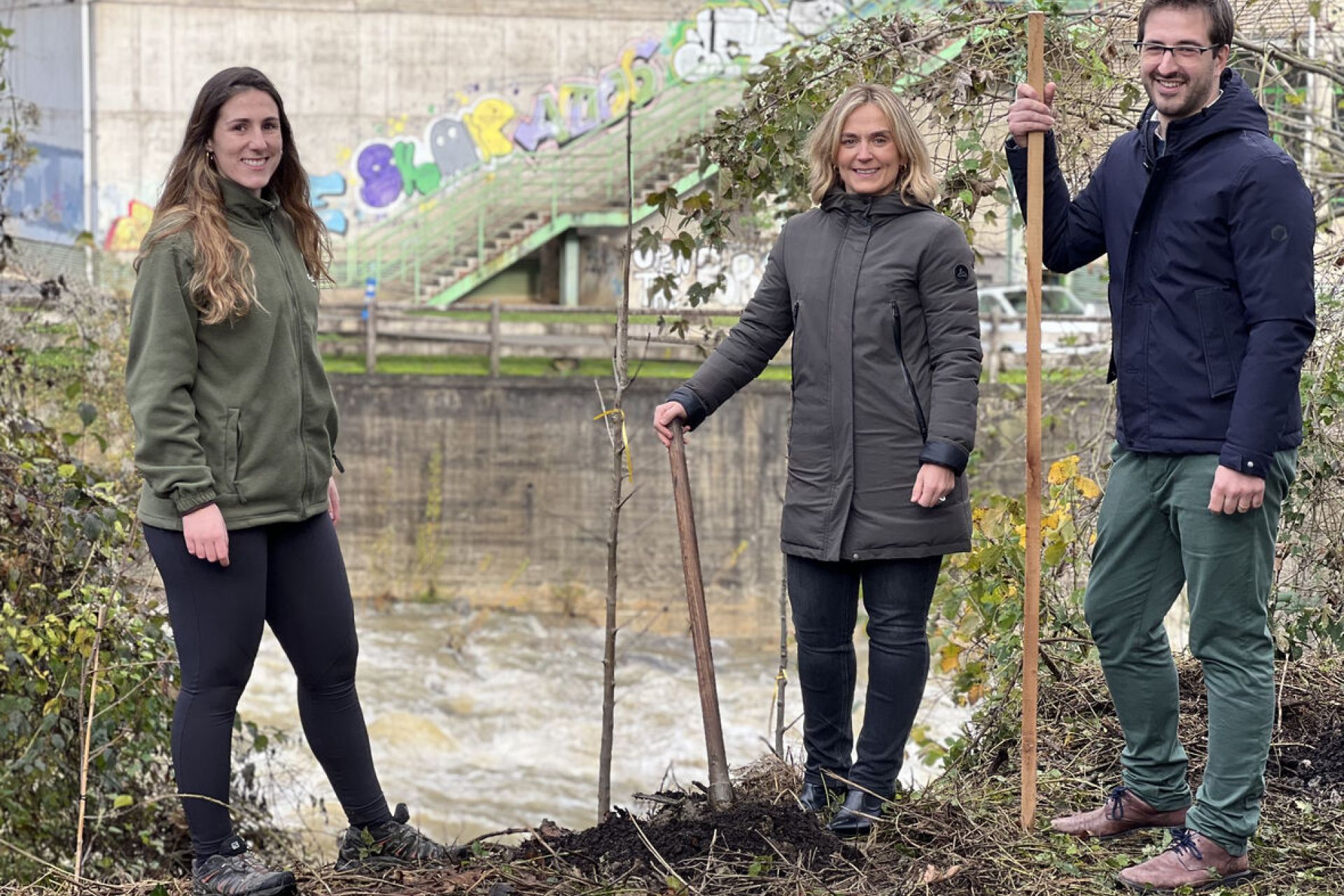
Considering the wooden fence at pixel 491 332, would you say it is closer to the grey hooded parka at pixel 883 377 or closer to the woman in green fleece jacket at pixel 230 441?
the grey hooded parka at pixel 883 377

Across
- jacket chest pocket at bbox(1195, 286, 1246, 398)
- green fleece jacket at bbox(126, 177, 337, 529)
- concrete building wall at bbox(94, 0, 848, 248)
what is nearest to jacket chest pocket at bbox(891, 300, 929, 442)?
jacket chest pocket at bbox(1195, 286, 1246, 398)

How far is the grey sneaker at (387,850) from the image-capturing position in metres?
3.71

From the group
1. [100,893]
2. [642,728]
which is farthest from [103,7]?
[100,893]

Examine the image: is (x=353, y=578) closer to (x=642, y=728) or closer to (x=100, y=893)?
(x=642, y=728)

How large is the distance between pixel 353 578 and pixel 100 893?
14798 millimetres

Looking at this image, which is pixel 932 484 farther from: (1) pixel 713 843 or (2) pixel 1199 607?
(1) pixel 713 843

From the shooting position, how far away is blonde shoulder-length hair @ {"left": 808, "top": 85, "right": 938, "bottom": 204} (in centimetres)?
375

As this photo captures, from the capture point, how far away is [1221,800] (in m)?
3.46

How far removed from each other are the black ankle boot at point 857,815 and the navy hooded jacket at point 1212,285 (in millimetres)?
1076

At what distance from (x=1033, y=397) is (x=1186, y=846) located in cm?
109

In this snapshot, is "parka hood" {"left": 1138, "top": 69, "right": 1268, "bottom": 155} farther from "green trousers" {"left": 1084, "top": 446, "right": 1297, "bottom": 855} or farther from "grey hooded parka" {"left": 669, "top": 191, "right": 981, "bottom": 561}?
"green trousers" {"left": 1084, "top": 446, "right": 1297, "bottom": 855}

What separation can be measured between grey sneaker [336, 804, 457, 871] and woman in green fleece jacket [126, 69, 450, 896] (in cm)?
27

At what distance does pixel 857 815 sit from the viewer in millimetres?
3764

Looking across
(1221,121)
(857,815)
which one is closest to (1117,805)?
(857,815)
